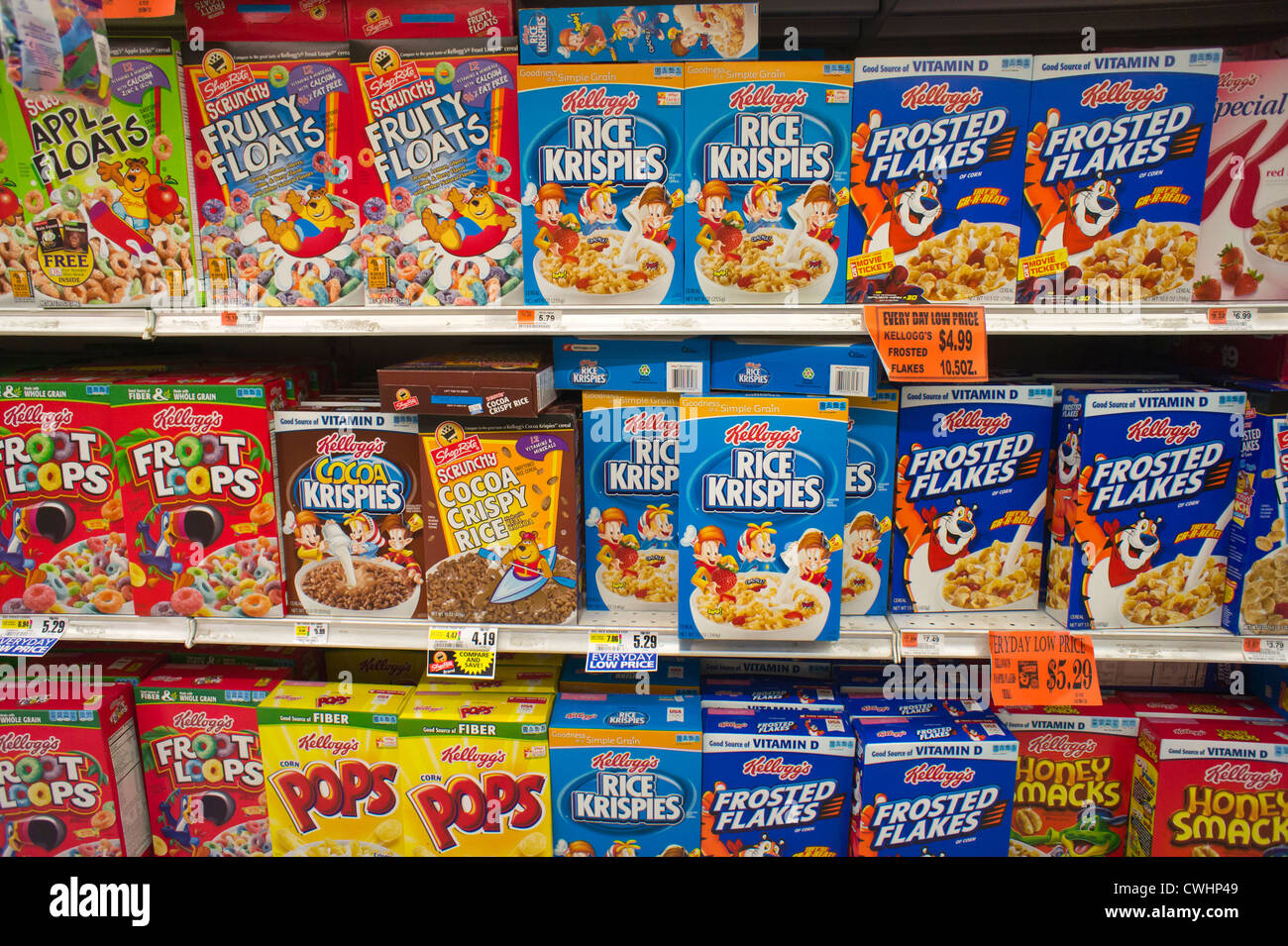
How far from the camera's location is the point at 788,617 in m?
1.56

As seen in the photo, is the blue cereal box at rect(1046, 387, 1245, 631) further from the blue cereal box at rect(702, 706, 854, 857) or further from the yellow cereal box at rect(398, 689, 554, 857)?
the yellow cereal box at rect(398, 689, 554, 857)

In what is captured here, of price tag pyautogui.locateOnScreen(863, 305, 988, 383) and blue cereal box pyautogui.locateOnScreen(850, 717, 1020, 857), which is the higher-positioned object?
price tag pyautogui.locateOnScreen(863, 305, 988, 383)

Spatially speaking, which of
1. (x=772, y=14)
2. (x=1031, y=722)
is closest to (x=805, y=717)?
(x=1031, y=722)

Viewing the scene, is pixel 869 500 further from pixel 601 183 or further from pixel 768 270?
pixel 601 183

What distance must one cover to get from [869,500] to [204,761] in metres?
1.64

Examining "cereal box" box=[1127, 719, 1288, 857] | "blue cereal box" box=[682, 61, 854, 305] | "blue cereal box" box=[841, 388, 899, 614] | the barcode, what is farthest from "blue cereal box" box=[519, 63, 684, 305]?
"cereal box" box=[1127, 719, 1288, 857]

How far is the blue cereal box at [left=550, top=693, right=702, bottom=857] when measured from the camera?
5.47ft

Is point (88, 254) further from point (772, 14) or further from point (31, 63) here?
point (772, 14)

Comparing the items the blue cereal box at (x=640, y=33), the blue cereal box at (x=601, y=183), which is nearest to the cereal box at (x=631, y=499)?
the blue cereal box at (x=601, y=183)

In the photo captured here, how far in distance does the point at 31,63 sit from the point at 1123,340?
2.50 m

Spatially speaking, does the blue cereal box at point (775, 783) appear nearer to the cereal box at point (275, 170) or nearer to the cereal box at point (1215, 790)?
the cereal box at point (1215, 790)

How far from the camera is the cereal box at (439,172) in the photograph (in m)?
1.49

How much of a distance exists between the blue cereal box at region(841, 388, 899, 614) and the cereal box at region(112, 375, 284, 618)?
1.24 metres

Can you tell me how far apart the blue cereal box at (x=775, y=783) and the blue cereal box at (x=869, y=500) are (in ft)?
0.98
